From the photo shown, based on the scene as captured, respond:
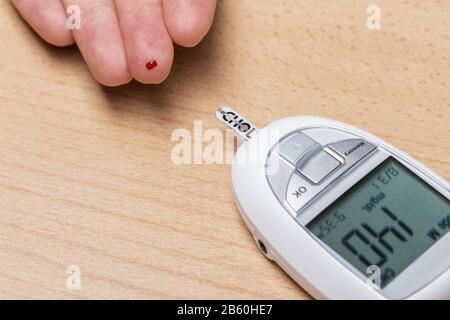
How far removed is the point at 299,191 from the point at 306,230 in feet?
0.11

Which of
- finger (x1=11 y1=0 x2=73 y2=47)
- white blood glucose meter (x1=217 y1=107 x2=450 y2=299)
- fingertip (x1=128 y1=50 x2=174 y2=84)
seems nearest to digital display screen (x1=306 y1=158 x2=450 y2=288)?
white blood glucose meter (x1=217 y1=107 x2=450 y2=299)

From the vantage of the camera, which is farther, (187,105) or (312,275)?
(187,105)

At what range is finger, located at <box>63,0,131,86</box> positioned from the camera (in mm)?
550

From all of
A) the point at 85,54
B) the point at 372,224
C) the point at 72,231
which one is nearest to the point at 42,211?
the point at 72,231

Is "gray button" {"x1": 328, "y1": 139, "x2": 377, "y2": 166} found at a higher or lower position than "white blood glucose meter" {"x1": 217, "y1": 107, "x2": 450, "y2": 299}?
higher

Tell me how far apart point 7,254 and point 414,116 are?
0.33m

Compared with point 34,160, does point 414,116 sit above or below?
above

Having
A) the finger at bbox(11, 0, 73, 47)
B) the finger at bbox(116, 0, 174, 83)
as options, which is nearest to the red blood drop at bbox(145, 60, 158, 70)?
the finger at bbox(116, 0, 174, 83)

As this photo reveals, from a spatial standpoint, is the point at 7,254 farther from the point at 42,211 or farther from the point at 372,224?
the point at 372,224

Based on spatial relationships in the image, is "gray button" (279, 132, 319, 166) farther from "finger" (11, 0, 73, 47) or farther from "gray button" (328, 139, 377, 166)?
"finger" (11, 0, 73, 47)

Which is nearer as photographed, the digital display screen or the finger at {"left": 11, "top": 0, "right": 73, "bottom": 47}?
the digital display screen

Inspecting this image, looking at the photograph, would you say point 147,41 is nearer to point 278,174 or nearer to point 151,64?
point 151,64

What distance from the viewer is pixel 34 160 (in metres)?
0.54

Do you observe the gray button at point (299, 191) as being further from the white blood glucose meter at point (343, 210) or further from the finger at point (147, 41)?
the finger at point (147, 41)
